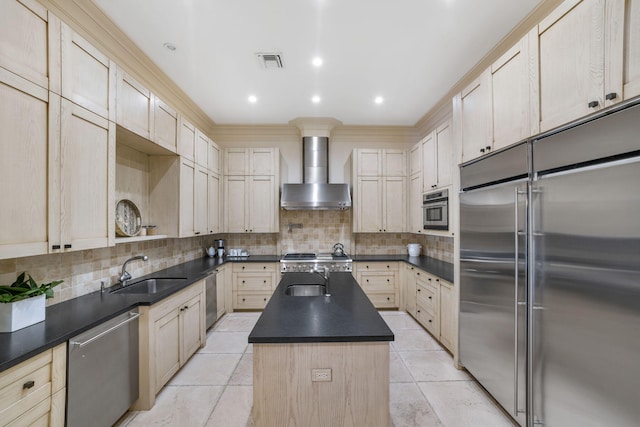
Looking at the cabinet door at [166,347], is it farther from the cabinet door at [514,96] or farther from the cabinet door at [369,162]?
the cabinet door at [369,162]

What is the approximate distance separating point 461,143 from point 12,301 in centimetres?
340

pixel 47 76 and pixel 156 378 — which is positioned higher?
pixel 47 76

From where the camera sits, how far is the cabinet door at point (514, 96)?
171 centimetres

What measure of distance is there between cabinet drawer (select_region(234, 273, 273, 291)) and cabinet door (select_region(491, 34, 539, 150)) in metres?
3.46

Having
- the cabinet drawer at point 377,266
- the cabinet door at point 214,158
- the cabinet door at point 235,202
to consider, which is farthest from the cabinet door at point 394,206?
the cabinet door at point 214,158

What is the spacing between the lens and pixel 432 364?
2.74 metres

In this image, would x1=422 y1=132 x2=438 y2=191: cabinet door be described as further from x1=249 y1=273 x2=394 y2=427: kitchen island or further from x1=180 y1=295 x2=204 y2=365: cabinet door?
x1=180 y1=295 x2=204 y2=365: cabinet door

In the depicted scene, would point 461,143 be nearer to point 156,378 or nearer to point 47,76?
point 47,76

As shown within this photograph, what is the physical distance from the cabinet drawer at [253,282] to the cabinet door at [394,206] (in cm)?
208

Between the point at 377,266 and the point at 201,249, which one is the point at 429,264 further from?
the point at 201,249

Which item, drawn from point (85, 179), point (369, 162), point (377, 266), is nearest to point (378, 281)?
point (377, 266)

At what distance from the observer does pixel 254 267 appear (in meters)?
4.22

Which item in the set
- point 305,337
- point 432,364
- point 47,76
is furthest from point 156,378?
point 432,364

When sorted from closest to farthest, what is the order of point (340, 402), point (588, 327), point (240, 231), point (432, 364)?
point (588, 327) → point (340, 402) → point (432, 364) → point (240, 231)
